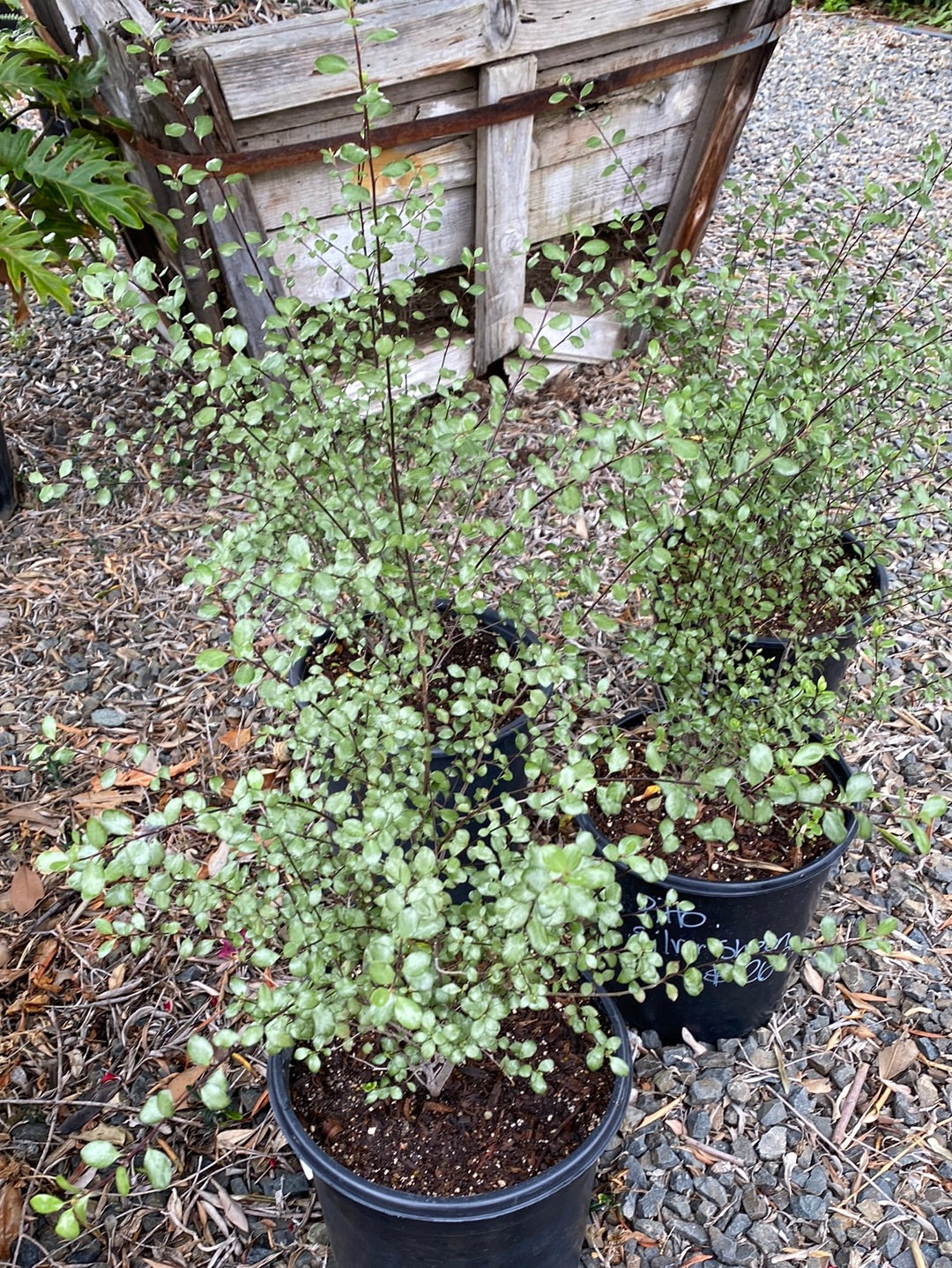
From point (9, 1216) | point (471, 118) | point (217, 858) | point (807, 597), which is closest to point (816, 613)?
point (807, 597)

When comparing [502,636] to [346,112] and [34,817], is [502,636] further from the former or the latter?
[346,112]

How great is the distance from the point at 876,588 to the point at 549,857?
194 cm

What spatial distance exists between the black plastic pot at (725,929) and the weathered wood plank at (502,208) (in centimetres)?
168

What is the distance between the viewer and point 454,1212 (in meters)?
1.26

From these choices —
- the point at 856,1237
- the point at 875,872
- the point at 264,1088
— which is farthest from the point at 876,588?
the point at 264,1088

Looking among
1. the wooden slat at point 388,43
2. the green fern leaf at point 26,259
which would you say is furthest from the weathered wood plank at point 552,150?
the green fern leaf at point 26,259

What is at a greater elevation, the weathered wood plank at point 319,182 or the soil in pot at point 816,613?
the weathered wood plank at point 319,182

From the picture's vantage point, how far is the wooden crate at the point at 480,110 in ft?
7.84

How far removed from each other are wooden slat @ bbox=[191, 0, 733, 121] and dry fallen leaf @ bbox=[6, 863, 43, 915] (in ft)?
6.35

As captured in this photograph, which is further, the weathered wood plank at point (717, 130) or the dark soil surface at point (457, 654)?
the weathered wood plank at point (717, 130)

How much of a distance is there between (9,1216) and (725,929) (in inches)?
54.2

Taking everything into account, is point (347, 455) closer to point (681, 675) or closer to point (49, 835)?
point (681, 675)

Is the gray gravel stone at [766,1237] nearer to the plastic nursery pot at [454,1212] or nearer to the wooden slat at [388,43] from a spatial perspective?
the plastic nursery pot at [454,1212]

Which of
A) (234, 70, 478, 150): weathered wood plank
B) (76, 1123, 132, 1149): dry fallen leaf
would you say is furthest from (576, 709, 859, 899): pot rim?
(234, 70, 478, 150): weathered wood plank
